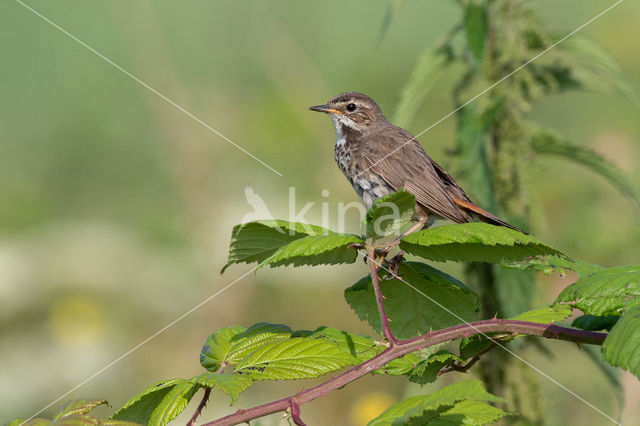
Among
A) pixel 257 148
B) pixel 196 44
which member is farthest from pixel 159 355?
pixel 196 44

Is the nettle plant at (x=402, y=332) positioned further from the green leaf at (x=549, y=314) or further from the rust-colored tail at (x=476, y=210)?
the rust-colored tail at (x=476, y=210)

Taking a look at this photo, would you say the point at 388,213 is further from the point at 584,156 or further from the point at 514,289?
the point at 584,156

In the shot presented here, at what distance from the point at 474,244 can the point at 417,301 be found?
386 millimetres

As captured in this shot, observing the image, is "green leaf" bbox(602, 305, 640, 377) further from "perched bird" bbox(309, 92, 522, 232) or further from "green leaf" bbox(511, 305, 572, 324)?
"perched bird" bbox(309, 92, 522, 232)

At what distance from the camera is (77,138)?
7.22 m

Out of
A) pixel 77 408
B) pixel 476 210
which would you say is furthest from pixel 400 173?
pixel 77 408

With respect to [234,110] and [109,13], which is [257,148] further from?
[109,13]

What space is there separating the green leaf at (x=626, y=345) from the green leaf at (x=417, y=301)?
516mm

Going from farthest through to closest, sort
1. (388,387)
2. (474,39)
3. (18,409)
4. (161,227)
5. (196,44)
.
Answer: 1. (196,44)
2. (161,227)
3. (388,387)
4. (18,409)
5. (474,39)

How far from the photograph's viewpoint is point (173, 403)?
4.81 ft

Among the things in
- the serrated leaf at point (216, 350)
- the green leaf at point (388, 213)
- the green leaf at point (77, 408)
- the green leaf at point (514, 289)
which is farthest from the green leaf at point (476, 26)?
the green leaf at point (77, 408)

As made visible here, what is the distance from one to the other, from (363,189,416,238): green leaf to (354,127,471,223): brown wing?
1600 mm

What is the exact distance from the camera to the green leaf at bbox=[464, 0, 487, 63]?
Result: 110 inches

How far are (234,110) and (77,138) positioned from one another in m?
1.73
